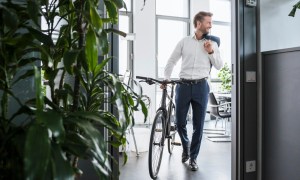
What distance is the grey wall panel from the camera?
6.40ft

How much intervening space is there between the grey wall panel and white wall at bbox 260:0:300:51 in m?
0.13

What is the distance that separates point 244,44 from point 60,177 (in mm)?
1889

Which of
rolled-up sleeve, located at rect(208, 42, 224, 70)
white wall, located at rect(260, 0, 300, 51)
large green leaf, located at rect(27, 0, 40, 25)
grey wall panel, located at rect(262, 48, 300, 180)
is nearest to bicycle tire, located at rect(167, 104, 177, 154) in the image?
rolled-up sleeve, located at rect(208, 42, 224, 70)

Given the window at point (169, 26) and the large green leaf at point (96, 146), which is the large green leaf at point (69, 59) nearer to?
the large green leaf at point (96, 146)

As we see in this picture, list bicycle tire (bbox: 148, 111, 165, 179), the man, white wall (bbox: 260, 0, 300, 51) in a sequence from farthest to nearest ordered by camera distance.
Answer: the man
bicycle tire (bbox: 148, 111, 165, 179)
white wall (bbox: 260, 0, 300, 51)

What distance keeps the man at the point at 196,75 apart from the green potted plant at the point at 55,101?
1.58 m

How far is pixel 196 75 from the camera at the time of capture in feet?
9.20

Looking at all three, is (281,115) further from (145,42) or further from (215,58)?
(145,42)

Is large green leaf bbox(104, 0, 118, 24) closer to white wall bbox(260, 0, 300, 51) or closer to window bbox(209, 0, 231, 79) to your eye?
white wall bbox(260, 0, 300, 51)

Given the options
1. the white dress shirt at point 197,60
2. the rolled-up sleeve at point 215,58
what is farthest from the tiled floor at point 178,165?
the rolled-up sleeve at point 215,58

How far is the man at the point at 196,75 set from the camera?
2.76 m

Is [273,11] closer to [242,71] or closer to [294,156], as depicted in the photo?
[242,71]

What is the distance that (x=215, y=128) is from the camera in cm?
548

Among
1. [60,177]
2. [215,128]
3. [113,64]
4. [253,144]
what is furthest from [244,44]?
[215,128]
